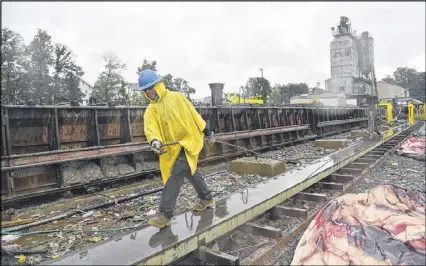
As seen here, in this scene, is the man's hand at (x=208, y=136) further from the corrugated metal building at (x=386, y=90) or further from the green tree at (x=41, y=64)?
the corrugated metal building at (x=386, y=90)

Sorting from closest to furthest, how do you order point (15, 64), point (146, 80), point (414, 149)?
1. point (146, 80)
2. point (414, 149)
3. point (15, 64)

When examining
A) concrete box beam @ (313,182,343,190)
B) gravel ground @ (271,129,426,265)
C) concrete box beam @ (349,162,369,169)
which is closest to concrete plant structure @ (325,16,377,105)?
gravel ground @ (271,129,426,265)

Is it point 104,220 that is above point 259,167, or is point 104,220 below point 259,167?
below

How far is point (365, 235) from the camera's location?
264cm

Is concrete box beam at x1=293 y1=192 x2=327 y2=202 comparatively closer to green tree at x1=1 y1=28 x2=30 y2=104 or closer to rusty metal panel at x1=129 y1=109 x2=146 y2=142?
rusty metal panel at x1=129 y1=109 x2=146 y2=142

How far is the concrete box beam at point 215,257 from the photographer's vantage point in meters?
2.76

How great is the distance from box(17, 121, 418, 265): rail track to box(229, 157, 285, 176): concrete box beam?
1.13m

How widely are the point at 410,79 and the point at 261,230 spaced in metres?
110

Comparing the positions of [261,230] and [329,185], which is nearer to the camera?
[261,230]

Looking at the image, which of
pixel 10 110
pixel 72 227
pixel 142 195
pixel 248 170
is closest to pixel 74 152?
pixel 10 110

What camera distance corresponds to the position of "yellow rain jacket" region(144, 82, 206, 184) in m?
3.28

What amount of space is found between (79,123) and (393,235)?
6874 mm

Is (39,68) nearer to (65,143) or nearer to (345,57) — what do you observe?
(65,143)

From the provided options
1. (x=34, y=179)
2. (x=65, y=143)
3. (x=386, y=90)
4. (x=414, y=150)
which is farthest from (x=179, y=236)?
(x=386, y=90)
